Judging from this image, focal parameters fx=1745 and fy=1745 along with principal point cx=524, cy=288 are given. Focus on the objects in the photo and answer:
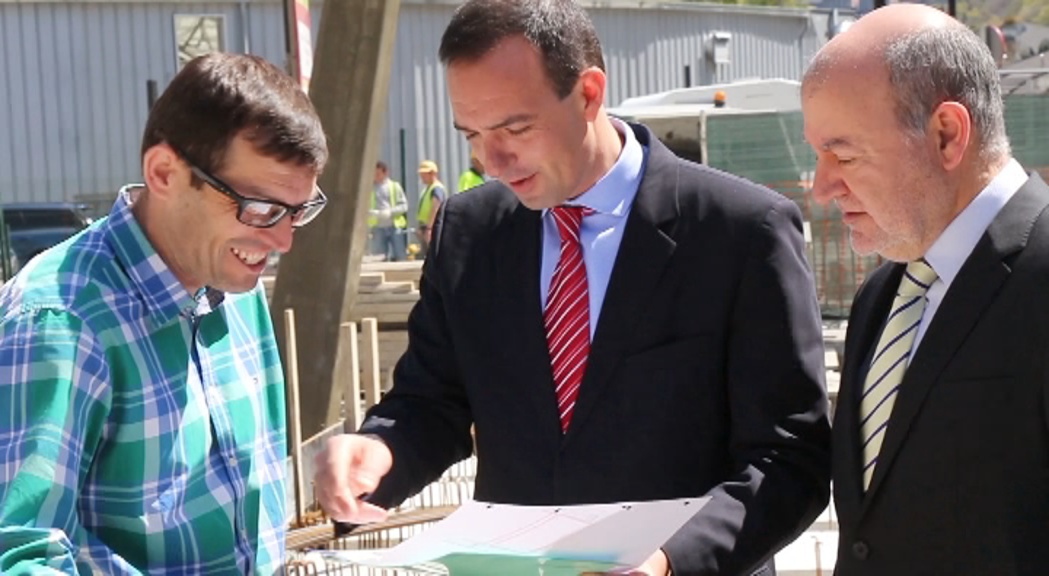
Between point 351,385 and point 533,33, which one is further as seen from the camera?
point 351,385

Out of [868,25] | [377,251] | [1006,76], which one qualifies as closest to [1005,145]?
[868,25]

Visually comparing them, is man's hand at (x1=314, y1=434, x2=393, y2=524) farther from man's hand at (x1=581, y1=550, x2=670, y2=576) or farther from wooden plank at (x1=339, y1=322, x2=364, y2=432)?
wooden plank at (x1=339, y1=322, x2=364, y2=432)

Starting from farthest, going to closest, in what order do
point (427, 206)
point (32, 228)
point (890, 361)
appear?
point (427, 206) < point (32, 228) < point (890, 361)

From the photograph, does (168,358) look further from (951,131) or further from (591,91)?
(951,131)

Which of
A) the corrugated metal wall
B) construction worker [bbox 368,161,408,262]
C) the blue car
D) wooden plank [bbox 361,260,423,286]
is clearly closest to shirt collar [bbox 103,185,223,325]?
wooden plank [bbox 361,260,423,286]

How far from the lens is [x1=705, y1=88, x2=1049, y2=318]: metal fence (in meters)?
13.4

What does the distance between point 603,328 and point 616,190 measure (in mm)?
280

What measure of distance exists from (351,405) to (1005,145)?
220 inches

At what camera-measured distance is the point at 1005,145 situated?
9.30ft

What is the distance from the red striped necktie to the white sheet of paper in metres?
0.48

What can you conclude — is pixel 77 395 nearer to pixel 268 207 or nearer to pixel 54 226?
pixel 268 207

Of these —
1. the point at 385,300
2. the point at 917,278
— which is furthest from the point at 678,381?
the point at 385,300

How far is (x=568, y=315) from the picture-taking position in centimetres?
323

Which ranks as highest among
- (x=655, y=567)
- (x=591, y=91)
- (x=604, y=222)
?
(x=591, y=91)
